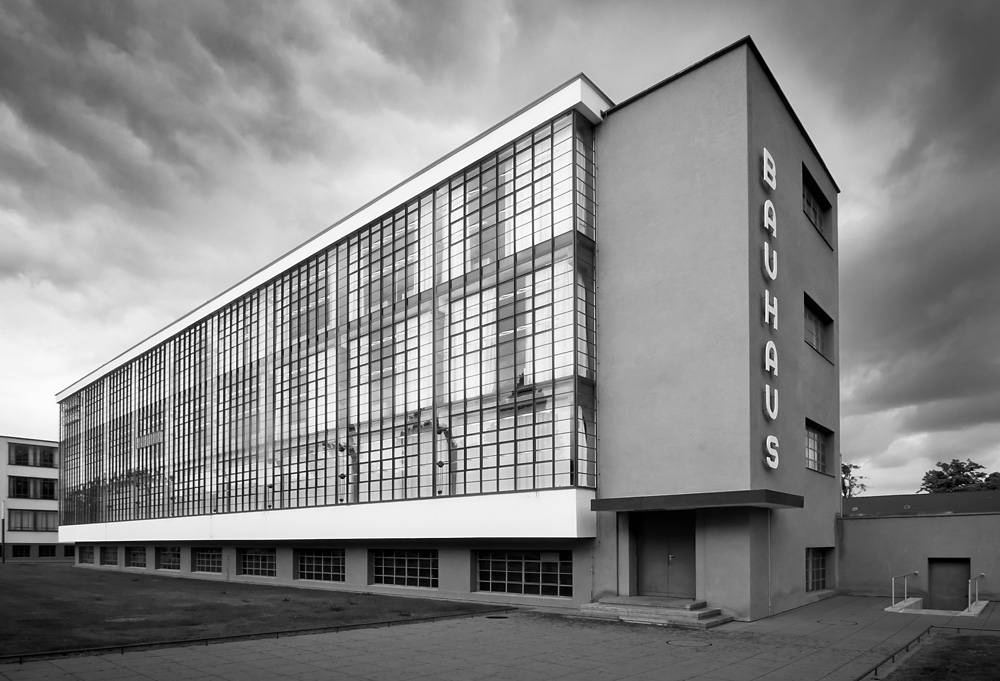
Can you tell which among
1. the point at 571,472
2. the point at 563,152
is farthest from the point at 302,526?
the point at 563,152

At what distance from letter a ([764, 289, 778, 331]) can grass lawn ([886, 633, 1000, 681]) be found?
1104 cm

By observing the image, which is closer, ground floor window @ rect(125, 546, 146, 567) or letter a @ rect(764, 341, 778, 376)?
letter a @ rect(764, 341, 778, 376)

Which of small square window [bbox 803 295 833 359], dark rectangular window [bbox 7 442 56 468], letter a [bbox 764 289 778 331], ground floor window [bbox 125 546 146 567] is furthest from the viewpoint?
dark rectangular window [bbox 7 442 56 468]

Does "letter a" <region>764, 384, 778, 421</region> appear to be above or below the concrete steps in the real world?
above

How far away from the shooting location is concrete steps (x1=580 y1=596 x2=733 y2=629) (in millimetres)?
23703

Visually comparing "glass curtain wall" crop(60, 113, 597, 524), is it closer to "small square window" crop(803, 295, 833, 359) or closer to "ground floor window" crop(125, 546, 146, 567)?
"ground floor window" crop(125, 546, 146, 567)

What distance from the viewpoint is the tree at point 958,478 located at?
275 feet

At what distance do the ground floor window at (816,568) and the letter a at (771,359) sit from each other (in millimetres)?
9640

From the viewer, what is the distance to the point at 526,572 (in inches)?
1236

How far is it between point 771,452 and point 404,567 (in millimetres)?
19379

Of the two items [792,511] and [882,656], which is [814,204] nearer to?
[792,511]

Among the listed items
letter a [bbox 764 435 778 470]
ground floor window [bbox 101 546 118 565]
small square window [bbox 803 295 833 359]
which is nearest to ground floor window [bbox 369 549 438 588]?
letter a [bbox 764 435 778 470]

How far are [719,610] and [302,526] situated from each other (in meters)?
25.2

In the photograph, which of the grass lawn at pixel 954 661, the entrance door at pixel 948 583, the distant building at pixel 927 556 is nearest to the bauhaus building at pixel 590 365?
the distant building at pixel 927 556
